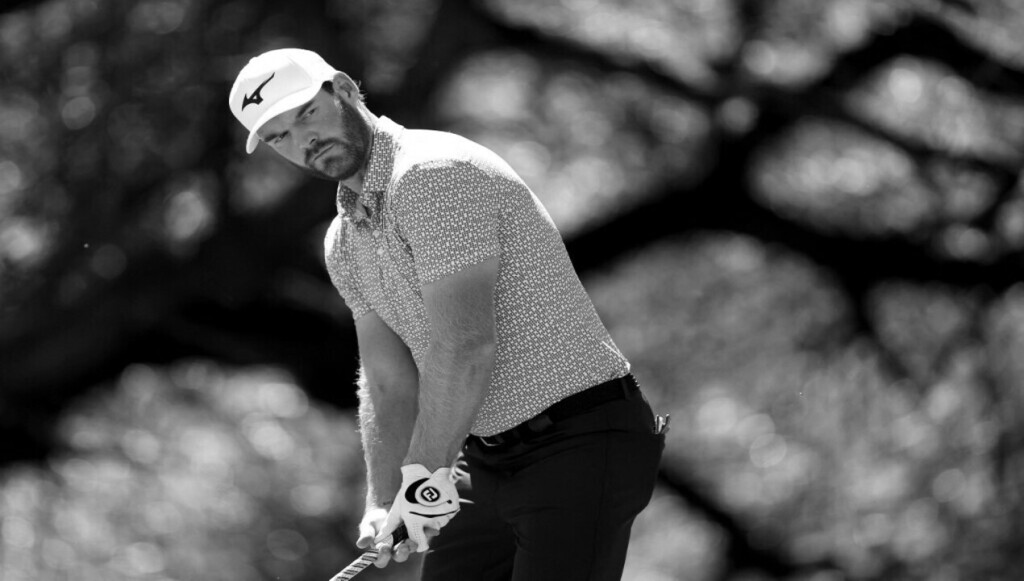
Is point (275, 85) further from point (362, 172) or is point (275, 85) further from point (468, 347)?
point (468, 347)

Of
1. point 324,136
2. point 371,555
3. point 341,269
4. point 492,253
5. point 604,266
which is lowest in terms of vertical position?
point 371,555

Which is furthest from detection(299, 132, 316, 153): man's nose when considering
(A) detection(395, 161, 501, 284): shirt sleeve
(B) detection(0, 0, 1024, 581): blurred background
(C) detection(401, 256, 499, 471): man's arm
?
(B) detection(0, 0, 1024, 581): blurred background

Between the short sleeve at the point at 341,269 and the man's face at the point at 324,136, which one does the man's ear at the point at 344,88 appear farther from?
the short sleeve at the point at 341,269

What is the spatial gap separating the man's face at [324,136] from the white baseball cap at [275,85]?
2 centimetres

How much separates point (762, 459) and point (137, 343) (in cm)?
330

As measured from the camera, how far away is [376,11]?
26.5 ft

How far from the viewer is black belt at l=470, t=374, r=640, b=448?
3.12 m

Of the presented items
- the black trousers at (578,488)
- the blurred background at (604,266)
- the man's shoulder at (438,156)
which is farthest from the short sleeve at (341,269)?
the blurred background at (604,266)

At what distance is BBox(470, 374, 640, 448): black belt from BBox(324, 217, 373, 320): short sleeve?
19.5 inches

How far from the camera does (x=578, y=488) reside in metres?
3.10

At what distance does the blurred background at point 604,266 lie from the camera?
25.6ft

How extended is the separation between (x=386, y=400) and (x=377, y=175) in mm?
563

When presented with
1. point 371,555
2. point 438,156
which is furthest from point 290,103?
point 371,555

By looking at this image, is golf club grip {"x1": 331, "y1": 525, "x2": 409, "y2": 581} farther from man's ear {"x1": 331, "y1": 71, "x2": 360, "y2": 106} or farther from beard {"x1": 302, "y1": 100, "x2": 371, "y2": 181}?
man's ear {"x1": 331, "y1": 71, "x2": 360, "y2": 106}
